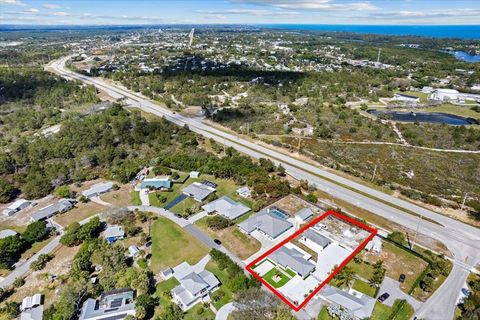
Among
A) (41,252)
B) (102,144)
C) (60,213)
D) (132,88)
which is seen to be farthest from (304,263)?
(132,88)

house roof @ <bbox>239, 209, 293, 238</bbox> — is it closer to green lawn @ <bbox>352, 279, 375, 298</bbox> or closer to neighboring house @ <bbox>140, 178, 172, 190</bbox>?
green lawn @ <bbox>352, 279, 375, 298</bbox>

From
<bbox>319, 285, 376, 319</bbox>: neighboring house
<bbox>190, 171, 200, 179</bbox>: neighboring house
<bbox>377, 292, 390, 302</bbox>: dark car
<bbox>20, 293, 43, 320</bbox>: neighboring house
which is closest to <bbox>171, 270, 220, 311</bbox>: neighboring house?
<bbox>319, 285, 376, 319</bbox>: neighboring house

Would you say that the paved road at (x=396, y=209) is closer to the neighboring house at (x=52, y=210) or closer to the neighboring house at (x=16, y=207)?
the neighboring house at (x=52, y=210)

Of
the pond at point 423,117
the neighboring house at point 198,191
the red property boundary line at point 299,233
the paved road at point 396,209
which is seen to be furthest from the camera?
the pond at point 423,117

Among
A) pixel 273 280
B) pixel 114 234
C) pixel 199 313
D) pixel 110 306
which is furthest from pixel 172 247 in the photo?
pixel 273 280

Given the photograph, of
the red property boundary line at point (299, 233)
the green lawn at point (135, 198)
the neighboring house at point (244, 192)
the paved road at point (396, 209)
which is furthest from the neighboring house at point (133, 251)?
the paved road at point (396, 209)

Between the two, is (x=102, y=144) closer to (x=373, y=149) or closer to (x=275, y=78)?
(x=373, y=149)
